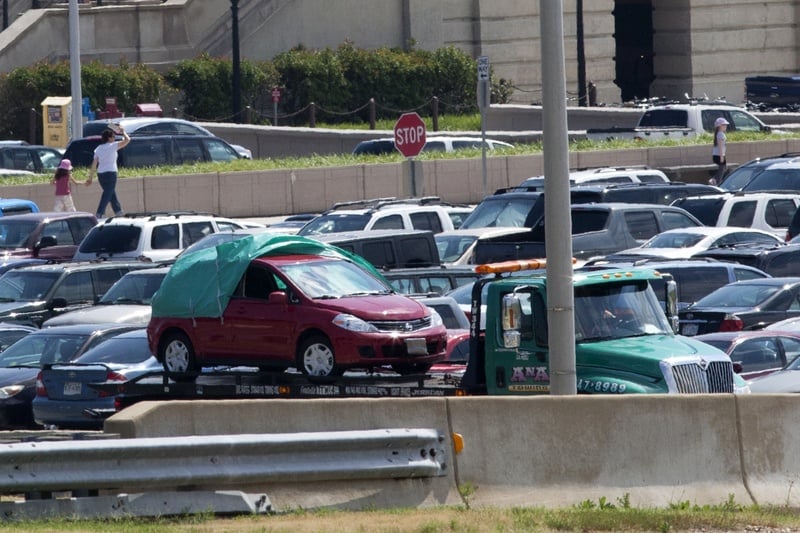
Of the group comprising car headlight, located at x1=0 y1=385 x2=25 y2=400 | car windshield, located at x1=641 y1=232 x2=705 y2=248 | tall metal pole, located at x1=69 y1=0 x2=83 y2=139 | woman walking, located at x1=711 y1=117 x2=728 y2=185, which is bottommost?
car headlight, located at x1=0 y1=385 x2=25 y2=400

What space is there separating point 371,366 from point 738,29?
4281cm

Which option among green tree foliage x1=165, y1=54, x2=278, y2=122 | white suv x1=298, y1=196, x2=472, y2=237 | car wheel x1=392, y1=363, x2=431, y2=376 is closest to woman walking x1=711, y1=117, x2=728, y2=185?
white suv x1=298, y1=196, x2=472, y2=237

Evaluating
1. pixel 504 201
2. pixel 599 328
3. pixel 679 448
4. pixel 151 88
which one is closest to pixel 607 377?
pixel 599 328

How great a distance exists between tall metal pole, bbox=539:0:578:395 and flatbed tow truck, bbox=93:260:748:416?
765 mm

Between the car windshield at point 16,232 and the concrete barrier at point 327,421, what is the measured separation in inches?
672

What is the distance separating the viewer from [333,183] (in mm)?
35375

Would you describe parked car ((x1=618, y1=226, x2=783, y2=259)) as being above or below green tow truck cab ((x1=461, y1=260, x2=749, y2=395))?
above

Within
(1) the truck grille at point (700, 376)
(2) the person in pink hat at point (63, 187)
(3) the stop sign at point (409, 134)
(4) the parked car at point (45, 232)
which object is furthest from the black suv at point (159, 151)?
(1) the truck grille at point (700, 376)

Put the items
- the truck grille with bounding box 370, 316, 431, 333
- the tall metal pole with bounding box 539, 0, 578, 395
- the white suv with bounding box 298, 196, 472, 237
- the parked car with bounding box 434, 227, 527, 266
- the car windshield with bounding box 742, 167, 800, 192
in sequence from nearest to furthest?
the tall metal pole with bounding box 539, 0, 578, 395
the truck grille with bounding box 370, 316, 431, 333
the parked car with bounding box 434, 227, 527, 266
the white suv with bounding box 298, 196, 472, 237
the car windshield with bounding box 742, 167, 800, 192

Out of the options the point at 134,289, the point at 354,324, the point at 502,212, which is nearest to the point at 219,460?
the point at 354,324

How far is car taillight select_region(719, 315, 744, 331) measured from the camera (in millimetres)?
20047

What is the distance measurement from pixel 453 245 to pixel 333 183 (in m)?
9.62

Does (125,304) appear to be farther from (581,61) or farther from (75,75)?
(581,61)

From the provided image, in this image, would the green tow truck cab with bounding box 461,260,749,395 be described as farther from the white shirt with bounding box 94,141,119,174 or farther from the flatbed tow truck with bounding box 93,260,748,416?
the white shirt with bounding box 94,141,119,174
